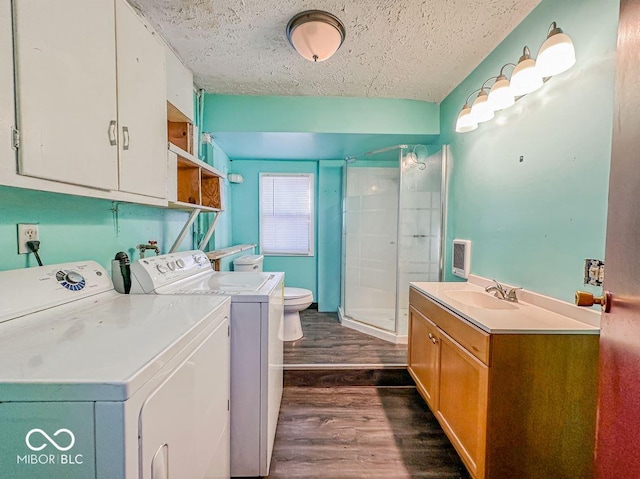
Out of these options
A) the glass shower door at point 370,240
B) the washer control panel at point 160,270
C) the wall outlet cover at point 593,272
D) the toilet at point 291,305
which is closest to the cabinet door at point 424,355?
the wall outlet cover at point 593,272

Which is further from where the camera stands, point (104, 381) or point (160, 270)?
point (160, 270)

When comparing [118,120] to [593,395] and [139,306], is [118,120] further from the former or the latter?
[593,395]

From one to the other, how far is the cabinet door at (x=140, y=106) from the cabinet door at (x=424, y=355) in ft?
5.58

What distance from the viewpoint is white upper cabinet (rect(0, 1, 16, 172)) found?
678 mm

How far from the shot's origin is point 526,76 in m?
1.32

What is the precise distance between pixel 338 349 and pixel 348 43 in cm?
237

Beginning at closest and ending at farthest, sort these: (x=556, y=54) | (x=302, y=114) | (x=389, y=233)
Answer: (x=556, y=54), (x=302, y=114), (x=389, y=233)

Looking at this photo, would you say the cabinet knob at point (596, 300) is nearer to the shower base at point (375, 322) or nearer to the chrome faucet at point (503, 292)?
the chrome faucet at point (503, 292)

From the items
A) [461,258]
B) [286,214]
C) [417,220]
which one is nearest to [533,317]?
[461,258]

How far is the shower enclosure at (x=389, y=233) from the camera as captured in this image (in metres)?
2.74

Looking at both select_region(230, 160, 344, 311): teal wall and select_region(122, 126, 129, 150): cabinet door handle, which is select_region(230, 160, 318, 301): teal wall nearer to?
select_region(230, 160, 344, 311): teal wall

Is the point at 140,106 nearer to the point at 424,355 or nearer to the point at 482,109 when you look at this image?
the point at 482,109

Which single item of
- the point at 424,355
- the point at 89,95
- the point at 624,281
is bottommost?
the point at 424,355

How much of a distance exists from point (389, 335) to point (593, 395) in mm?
1733
